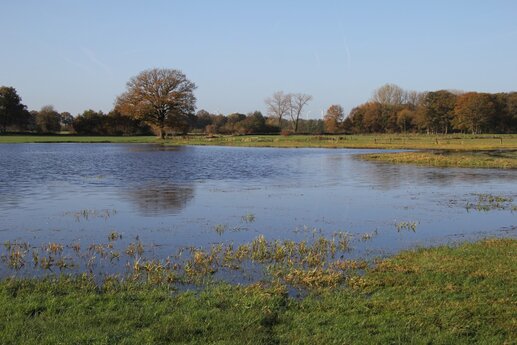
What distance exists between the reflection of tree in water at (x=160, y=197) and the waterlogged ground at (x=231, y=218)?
1.9 inches

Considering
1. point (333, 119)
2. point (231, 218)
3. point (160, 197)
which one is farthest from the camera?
point (333, 119)

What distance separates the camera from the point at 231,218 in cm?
1848

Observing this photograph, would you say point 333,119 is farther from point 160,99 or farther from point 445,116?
point 160,99

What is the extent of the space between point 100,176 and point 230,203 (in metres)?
15.1

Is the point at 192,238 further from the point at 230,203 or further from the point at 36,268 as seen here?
the point at 230,203

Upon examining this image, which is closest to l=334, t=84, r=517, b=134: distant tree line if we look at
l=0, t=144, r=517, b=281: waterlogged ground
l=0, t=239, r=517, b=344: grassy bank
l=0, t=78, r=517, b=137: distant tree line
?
l=0, t=78, r=517, b=137: distant tree line

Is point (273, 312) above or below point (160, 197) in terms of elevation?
above

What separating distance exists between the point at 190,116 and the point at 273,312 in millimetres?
91215

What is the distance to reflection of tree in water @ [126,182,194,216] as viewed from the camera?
2023cm

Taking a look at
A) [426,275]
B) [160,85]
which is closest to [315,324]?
[426,275]

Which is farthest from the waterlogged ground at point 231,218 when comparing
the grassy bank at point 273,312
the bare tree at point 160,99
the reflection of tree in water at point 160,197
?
the bare tree at point 160,99

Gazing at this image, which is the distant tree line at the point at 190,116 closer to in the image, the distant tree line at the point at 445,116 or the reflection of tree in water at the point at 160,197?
the distant tree line at the point at 445,116

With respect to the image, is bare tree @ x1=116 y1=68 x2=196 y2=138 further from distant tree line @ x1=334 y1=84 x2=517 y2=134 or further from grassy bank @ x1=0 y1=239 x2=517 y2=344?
grassy bank @ x1=0 y1=239 x2=517 y2=344

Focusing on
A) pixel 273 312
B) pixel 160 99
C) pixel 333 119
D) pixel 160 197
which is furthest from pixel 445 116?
pixel 273 312
